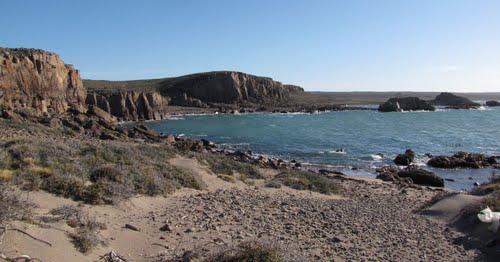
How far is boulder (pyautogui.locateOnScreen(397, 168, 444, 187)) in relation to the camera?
2806cm

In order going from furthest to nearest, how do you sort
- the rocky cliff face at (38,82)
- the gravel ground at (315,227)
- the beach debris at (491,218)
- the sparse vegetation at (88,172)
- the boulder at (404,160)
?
1. the rocky cliff face at (38,82)
2. the boulder at (404,160)
3. the sparse vegetation at (88,172)
4. the beach debris at (491,218)
5. the gravel ground at (315,227)

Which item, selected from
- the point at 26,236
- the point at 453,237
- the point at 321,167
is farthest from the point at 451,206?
the point at 321,167

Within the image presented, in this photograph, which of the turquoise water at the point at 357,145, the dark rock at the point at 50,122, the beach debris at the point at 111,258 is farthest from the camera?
the turquoise water at the point at 357,145

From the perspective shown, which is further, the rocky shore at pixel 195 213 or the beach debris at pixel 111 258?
the rocky shore at pixel 195 213

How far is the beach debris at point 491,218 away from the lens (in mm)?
11844

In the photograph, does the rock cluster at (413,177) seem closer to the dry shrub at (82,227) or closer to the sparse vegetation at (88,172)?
the sparse vegetation at (88,172)

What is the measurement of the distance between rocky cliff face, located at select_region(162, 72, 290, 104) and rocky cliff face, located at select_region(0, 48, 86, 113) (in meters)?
68.2

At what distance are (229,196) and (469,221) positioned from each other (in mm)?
8563

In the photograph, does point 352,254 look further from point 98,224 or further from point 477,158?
point 477,158

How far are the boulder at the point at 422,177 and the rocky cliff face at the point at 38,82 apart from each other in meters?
37.0

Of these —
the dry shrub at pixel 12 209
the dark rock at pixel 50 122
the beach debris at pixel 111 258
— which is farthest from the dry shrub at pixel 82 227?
the dark rock at pixel 50 122

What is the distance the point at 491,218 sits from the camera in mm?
12133

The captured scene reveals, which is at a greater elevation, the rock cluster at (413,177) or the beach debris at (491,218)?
the beach debris at (491,218)

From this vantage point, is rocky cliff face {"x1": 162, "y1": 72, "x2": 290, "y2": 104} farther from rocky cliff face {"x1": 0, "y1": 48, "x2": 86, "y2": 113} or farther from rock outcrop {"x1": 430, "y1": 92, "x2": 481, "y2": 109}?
rocky cliff face {"x1": 0, "y1": 48, "x2": 86, "y2": 113}
